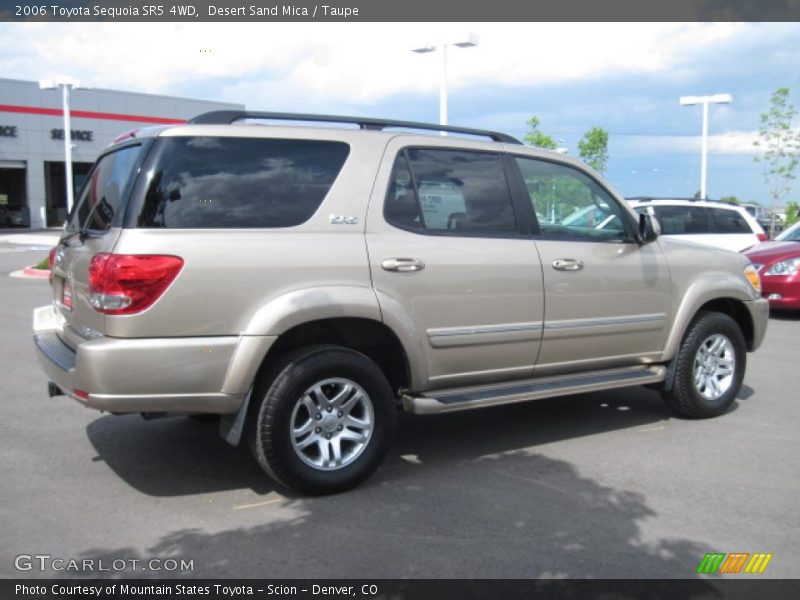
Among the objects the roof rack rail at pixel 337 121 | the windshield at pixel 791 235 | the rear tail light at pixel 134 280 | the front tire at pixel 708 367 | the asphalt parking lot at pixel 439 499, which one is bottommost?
the asphalt parking lot at pixel 439 499

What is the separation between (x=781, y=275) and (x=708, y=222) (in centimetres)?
258

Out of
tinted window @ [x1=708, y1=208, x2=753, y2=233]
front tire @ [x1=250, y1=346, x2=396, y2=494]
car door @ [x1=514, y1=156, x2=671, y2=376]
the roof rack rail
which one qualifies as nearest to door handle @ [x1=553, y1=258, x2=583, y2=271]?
car door @ [x1=514, y1=156, x2=671, y2=376]

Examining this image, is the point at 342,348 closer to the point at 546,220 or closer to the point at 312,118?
the point at 312,118

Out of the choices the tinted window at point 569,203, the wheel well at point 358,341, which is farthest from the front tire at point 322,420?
the tinted window at point 569,203

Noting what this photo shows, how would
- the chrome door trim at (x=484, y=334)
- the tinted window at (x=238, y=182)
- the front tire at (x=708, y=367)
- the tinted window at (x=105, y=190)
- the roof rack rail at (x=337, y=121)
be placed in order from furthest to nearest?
the front tire at (x=708, y=367)
the chrome door trim at (x=484, y=334)
the roof rack rail at (x=337, y=121)
the tinted window at (x=105, y=190)
the tinted window at (x=238, y=182)

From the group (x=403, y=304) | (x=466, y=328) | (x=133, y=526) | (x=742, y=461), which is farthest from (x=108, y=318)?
(x=742, y=461)

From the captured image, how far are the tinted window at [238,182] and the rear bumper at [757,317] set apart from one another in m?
3.74

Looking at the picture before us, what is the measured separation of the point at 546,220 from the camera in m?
5.43

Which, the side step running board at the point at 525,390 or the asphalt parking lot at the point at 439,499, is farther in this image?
the side step running board at the point at 525,390

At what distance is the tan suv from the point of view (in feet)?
13.2

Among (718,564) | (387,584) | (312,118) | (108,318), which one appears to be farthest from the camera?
(312,118)

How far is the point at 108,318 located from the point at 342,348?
128 centimetres

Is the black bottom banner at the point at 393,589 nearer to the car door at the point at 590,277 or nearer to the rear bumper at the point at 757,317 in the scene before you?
the car door at the point at 590,277

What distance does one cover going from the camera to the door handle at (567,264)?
5.23m
